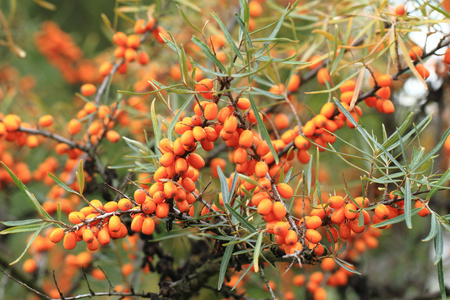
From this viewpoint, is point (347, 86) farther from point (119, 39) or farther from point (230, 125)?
point (119, 39)

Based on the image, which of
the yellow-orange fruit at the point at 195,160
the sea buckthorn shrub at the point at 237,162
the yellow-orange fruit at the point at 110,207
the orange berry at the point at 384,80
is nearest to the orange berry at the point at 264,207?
the sea buckthorn shrub at the point at 237,162

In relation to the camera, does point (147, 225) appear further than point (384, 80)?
No

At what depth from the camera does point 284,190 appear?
1.98 ft

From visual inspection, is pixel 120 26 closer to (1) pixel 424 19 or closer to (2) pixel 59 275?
(2) pixel 59 275

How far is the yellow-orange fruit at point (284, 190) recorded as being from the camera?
60 cm

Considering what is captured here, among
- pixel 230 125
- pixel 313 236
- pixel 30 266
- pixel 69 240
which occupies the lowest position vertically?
pixel 30 266

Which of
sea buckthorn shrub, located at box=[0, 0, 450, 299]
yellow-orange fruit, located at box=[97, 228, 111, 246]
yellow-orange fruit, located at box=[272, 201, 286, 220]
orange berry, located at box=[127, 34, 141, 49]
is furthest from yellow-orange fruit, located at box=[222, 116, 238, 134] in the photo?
orange berry, located at box=[127, 34, 141, 49]

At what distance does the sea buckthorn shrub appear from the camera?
56 cm

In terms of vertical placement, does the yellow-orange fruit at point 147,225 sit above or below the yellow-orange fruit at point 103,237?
above

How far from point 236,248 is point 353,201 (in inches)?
8.6

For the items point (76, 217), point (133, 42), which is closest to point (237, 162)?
point (76, 217)

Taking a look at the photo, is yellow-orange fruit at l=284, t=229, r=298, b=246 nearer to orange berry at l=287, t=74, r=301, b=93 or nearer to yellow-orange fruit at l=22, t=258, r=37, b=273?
orange berry at l=287, t=74, r=301, b=93

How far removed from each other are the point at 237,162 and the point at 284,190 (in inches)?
3.4

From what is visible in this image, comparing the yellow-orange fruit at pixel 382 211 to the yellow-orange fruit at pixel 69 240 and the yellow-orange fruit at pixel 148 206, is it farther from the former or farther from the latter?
the yellow-orange fruit at pixel 69 240
